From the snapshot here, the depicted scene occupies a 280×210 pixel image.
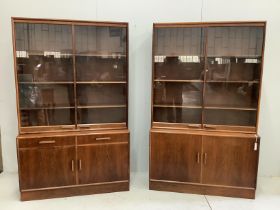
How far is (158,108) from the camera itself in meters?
3.30

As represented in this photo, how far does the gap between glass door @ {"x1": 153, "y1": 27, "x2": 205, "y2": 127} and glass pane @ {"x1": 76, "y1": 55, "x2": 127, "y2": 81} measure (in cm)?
44

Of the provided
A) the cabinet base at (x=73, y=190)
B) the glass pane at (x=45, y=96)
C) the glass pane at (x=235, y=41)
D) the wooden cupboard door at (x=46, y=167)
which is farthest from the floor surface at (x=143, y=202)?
the glass pane at (x=235, y=41)

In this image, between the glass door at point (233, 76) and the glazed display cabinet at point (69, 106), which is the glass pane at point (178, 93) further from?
the glazed display cabinet at point (69, 106)

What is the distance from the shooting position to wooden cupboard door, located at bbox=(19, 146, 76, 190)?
2.84 meters

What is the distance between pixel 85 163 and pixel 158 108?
120 centimetres

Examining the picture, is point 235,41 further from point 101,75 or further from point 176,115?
point 101,75

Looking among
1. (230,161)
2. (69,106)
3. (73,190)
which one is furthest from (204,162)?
(69,106)

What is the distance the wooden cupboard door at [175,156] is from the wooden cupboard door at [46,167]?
1.05 meters

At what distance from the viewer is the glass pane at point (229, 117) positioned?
3.12 metres

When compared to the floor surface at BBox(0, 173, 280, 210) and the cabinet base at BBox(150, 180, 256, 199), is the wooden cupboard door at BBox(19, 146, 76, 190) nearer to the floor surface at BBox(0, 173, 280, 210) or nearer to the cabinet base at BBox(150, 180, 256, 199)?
the floor surface at BBox(0, 173, 280, 210)

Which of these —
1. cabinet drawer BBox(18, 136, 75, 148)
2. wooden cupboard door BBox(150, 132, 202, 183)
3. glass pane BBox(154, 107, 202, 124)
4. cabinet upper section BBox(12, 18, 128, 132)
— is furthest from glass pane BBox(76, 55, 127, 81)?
wooden cupboard door BBox(150, 132, 202, 183)

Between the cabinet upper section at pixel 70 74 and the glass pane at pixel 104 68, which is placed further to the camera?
the glass pane at pixel 104 68

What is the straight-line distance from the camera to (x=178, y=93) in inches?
128

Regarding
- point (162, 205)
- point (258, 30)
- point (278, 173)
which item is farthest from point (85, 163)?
point (278, 173)
